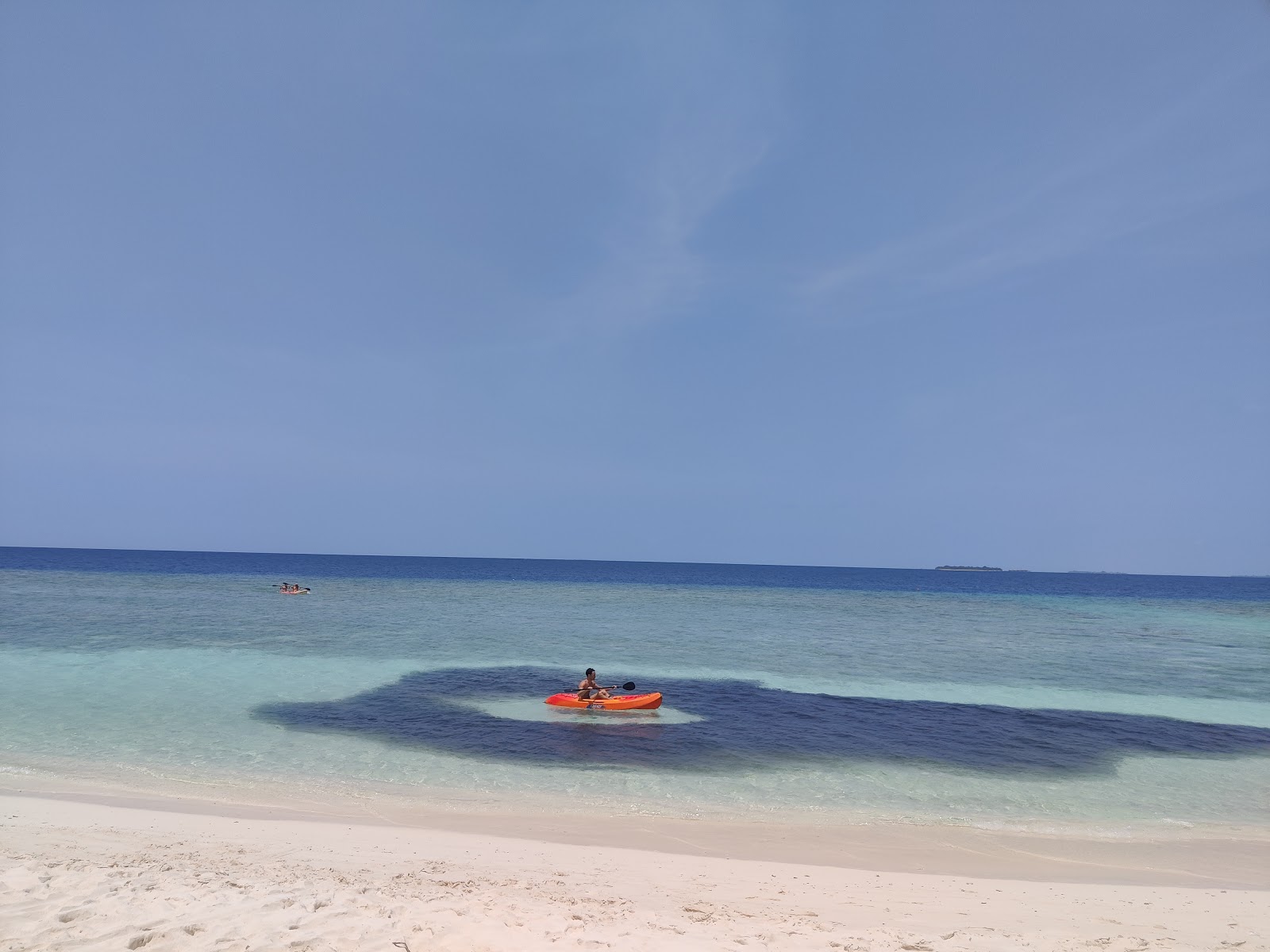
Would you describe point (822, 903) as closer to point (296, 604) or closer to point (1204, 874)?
point (1204, 874)

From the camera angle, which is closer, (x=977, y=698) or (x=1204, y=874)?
(x=1204, y=874)

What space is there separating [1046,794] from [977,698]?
9282 mm

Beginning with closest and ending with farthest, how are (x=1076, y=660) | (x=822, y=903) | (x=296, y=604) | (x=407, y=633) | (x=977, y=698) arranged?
1. (x=822, y=903)
2. (x=977, y=698)
3. (x=1076, y=660)
4. (x=407, y=633)
5. (x=296, y=604)

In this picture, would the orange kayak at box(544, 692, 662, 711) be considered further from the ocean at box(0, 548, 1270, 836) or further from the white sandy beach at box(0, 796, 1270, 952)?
the white sandy beach at box(0, 796, 1270, 952)

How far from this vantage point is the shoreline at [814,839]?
9109mm

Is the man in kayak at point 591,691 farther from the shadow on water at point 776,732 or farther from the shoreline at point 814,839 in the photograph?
the shoreline at point 814,839

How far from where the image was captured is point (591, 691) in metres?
18.5

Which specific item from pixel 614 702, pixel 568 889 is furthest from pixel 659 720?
pixel 568 889

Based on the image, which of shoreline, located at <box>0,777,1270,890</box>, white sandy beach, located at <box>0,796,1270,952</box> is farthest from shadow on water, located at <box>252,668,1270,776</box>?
white sandy beach, located at <box>0,796,1270,952</box>

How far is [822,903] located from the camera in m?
7.48

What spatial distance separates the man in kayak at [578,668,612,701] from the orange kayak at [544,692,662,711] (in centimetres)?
9

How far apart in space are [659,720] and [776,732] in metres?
2.91

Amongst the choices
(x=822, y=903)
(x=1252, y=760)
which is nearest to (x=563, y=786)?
(x=822, y=903)

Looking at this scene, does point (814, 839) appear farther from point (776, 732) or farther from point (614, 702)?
point (614, 702)
